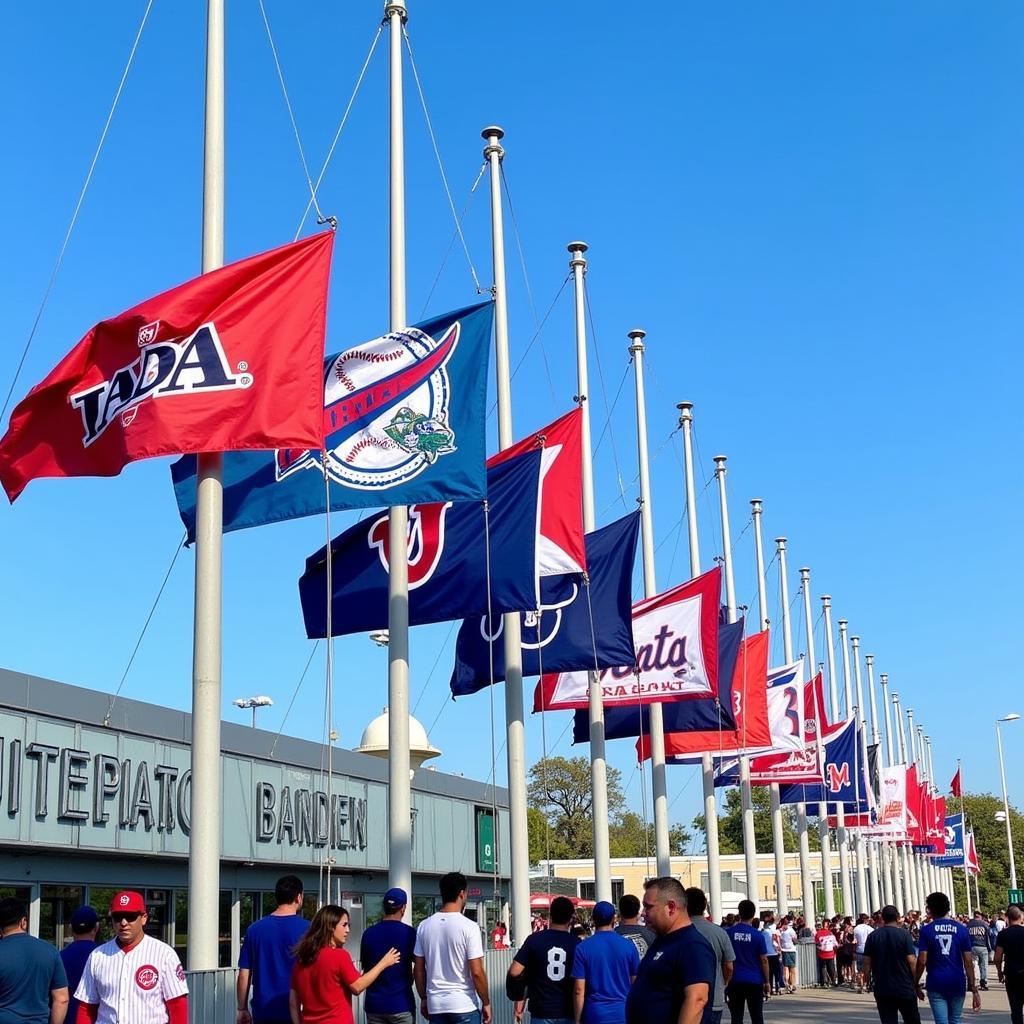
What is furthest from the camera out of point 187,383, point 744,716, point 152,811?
point 744,716

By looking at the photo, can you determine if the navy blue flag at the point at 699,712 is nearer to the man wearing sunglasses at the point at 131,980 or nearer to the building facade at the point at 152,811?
the building facade at the point at 152,811

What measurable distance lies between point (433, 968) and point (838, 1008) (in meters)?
18.4

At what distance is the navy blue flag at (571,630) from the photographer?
18422mm

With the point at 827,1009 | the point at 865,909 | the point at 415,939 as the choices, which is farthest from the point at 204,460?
the point at 865,909

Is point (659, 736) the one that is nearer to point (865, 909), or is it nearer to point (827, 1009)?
point (827, 1009)

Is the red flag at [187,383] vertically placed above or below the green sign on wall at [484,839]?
above

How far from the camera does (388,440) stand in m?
14.4

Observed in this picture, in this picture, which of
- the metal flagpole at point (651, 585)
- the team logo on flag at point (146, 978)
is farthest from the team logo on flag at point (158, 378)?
the metal flagpole at point (651, 585)

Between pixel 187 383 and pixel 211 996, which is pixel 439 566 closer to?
pixel 187 383

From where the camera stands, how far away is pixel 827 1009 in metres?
26.1

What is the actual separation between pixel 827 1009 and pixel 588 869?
2240 inches

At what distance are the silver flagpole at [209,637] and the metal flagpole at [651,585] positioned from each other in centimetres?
1086

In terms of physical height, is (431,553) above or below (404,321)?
below

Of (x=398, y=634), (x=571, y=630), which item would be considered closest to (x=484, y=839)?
(x=571, y=630)
